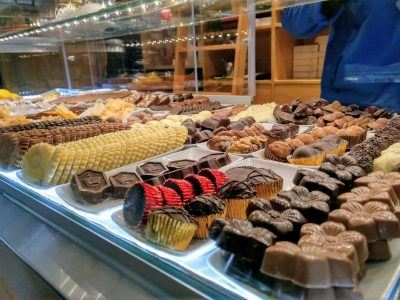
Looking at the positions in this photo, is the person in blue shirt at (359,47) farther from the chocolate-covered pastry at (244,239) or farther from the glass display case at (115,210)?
the chocolate-covered pastry at (244,239)

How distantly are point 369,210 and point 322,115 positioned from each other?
1214mm

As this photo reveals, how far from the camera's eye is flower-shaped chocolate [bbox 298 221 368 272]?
0.57m

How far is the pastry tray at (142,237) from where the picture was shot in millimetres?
761

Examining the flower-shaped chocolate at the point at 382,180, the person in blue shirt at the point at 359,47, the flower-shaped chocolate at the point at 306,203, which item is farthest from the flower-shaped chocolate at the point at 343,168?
the person in blue shirt at the point at 359,47

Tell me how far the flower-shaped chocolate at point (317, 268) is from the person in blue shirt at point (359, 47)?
174 centimetres

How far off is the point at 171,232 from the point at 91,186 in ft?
1.44

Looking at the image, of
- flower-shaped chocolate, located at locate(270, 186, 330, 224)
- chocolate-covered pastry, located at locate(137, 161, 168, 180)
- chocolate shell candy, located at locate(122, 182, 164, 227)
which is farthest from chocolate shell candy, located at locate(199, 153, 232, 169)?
flower-shaped chocolate, located at locate(270, 186, 330, 224)

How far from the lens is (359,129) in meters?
1.42

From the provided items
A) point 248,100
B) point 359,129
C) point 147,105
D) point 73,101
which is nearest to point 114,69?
point 73,101

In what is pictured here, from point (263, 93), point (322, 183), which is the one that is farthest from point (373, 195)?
point (263, 93)

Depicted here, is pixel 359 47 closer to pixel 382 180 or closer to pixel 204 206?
pixel 382 180

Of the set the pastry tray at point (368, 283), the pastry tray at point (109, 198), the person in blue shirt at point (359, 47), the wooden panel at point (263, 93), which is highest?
the person in blue shirt at point (359, 47)

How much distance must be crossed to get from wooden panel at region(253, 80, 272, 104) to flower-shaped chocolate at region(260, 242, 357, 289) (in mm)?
4007

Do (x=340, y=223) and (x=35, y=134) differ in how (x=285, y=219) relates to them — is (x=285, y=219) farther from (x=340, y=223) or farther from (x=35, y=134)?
(x=35, y=134)
